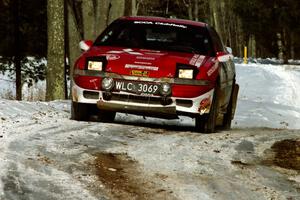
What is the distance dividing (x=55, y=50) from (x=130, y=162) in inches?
319

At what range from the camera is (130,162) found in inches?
Answer: 243

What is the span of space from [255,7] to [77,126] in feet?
131

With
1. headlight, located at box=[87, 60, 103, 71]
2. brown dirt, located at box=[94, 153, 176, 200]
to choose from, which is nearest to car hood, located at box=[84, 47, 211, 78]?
headlight, located at box=[87, 60, 103, 71]

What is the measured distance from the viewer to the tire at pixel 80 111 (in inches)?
361

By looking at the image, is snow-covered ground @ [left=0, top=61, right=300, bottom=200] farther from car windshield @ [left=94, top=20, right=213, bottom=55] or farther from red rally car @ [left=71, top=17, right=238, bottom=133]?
car windshield @ [left=94, top=20, right=213, bottom=55]

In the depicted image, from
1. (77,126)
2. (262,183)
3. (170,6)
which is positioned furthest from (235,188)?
(170,6)

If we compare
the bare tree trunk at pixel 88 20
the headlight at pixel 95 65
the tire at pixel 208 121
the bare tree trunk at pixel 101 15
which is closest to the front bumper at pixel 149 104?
the tire at pixel 208 121

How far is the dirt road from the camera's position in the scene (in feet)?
16.4

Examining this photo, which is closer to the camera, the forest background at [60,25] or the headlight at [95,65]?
the headlight at [95,65]

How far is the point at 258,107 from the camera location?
15484 mm

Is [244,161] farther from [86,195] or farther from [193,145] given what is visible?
[86,195]

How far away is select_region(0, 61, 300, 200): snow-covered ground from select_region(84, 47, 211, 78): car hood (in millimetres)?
726

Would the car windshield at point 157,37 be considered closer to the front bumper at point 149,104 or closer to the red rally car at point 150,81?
the red rally car at point 150,81

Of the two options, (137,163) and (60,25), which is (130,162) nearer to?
→ (137,163)
